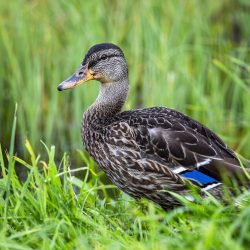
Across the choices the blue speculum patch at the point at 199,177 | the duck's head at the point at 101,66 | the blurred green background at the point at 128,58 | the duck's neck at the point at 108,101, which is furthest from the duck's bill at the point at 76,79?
the blurred green background at the point at 128,58

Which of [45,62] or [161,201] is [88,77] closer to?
[161,201]

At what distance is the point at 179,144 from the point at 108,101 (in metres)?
0.85

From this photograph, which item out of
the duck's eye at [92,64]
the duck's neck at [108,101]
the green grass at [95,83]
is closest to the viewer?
the duck's neck at [108,101]

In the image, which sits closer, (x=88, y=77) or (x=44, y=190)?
(x=44, y=190)

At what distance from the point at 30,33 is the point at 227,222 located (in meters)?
4.60

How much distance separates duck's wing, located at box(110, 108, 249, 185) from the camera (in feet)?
16.3

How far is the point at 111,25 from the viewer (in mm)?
7723

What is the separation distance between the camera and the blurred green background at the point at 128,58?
24.2 feet

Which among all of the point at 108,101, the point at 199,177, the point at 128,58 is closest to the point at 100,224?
the point at 199,177

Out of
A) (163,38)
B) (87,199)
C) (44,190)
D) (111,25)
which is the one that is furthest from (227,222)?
(111,25)

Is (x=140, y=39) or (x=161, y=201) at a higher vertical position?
(x=140, y=39)

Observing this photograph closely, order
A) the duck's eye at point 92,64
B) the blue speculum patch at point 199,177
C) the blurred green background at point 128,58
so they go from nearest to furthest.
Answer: the blue speculum patch at point 199,177
the duck's eye at point 92,64
the blurred green background at point 128,58

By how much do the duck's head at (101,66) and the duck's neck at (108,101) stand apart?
5 cm

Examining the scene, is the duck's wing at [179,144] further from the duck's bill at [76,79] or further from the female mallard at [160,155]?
the duck's bill at [76,79]
